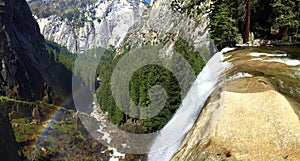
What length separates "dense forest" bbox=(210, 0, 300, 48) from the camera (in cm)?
3064

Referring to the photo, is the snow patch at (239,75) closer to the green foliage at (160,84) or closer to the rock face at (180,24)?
the green foliage at (160,84)

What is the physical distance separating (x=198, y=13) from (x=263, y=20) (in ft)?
242

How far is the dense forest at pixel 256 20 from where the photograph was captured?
30.6m

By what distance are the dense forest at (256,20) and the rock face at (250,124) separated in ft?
66.0

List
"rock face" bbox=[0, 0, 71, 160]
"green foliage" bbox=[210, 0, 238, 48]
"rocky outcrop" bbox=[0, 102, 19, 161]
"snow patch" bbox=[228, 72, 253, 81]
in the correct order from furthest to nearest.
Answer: "rock face" bbox=[0, 0, 71, 160]
"rocky outcrop" bbox=[0, 102, 19, 161]
"green foliage" bbox=[210, 0, 238, 48]
"snow patch" bbox=[228, 72, 253, 81]

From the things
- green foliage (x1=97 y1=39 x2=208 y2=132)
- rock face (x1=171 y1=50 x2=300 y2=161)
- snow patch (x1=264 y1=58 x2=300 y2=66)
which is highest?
rock face (x1=171 y1=50 x2=300 y2=161)

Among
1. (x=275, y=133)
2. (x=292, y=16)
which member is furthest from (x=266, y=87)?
(x=292, y=16)

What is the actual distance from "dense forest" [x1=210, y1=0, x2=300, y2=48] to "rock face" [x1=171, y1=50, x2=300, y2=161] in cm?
2010

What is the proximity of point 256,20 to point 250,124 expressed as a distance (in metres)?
30.5

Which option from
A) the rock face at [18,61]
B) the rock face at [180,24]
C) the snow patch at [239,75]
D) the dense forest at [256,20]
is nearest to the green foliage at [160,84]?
the rock face at [180,24]

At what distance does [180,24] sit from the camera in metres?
129

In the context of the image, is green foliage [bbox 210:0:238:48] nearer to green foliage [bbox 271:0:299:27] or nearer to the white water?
green foliage [bbox 271:0:299:27]

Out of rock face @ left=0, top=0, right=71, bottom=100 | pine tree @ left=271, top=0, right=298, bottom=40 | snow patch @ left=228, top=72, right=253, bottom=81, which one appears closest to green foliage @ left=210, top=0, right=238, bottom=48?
pine tree @ left=271, top=0, right=298, bottom=40

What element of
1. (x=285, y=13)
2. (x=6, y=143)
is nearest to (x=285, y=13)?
(x=285, y=13)
